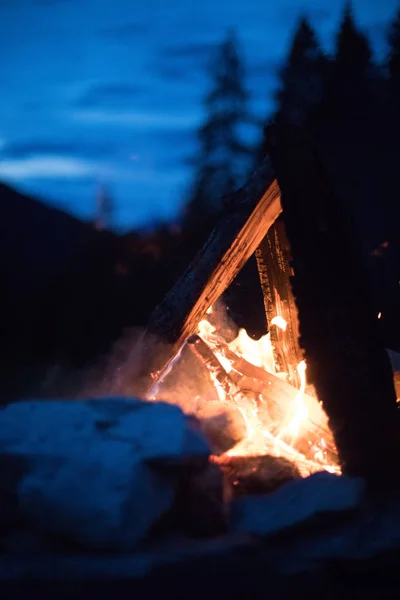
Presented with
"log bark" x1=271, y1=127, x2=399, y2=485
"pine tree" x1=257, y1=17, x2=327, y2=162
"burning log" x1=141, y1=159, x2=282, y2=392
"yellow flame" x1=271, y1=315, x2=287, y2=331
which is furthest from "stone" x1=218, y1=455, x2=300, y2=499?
"pine tree" x1=257, y1=17, x2=327, y2=162

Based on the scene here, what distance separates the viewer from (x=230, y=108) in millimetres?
20156

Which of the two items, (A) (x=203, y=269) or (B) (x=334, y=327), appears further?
(A) (x=203, y=269)

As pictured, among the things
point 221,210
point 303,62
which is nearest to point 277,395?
point 221,210

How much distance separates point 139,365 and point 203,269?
687 millimetres

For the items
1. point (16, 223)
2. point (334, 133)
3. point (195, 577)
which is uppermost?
point (334, 133)

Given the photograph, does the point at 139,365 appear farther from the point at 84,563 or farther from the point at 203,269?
the point at 84,563

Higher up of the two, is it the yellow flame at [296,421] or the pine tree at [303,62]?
the pine tree at [303,62]

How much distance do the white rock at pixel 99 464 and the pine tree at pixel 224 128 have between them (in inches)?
695

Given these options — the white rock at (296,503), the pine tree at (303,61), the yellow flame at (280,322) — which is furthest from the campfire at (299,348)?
the pine tree at (303,61)

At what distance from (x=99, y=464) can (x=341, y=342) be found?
1169 millimetres

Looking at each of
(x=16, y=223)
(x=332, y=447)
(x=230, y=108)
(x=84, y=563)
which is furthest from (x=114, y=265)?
(x=230, y=108)

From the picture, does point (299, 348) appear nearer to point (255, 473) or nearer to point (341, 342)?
point (341, 342)

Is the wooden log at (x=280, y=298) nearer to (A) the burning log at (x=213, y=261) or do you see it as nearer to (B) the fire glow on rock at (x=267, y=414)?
(B) the fire glow on rock at (x=267, y=414)

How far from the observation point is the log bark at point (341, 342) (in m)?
2.50
